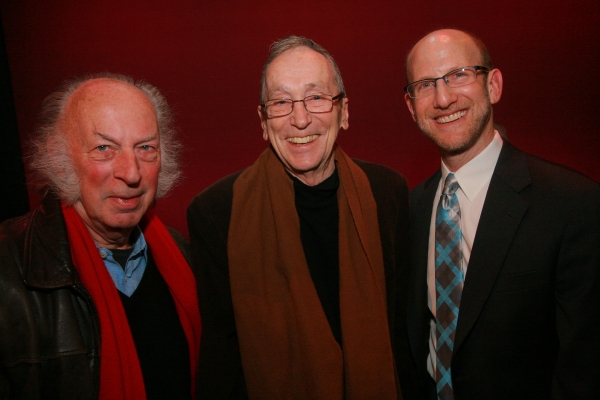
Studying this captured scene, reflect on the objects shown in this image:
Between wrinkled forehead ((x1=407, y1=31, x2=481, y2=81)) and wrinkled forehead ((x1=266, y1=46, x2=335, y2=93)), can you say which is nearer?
wrinkled forehead ((x1=266, y1=46, x2=335, y2=93))

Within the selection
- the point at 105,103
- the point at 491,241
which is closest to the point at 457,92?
the point at 491,241

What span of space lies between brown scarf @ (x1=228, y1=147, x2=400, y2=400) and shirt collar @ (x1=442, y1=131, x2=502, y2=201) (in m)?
0.44

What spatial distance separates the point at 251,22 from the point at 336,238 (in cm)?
Result: 163

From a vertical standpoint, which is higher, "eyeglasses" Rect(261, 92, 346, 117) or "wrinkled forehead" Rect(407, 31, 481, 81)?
"wrinkled forehead" Rect(407, 31, 481, 81)

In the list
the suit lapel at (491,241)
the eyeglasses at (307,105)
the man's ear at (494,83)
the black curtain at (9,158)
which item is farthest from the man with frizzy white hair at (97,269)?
the man's ear at (494,83)

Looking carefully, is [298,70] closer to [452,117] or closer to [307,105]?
[307,105]

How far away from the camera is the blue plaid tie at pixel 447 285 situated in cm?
159

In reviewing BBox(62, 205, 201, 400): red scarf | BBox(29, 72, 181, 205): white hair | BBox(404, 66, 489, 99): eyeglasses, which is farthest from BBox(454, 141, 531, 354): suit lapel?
BBox(29, 72, 181, 205): white hair

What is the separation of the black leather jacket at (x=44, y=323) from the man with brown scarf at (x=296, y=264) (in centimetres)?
44

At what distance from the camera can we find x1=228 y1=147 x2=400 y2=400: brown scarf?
60.1 inches

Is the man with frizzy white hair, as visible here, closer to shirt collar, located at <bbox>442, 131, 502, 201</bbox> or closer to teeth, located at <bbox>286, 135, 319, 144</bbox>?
teeth, located at <bbox>286, 135, 319, 144</bbox>

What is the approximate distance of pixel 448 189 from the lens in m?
1.72

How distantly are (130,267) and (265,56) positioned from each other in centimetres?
163

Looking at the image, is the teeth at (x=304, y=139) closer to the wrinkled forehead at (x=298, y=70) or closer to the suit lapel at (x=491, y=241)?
the wrinkled forehead at (x=298, y=70)
